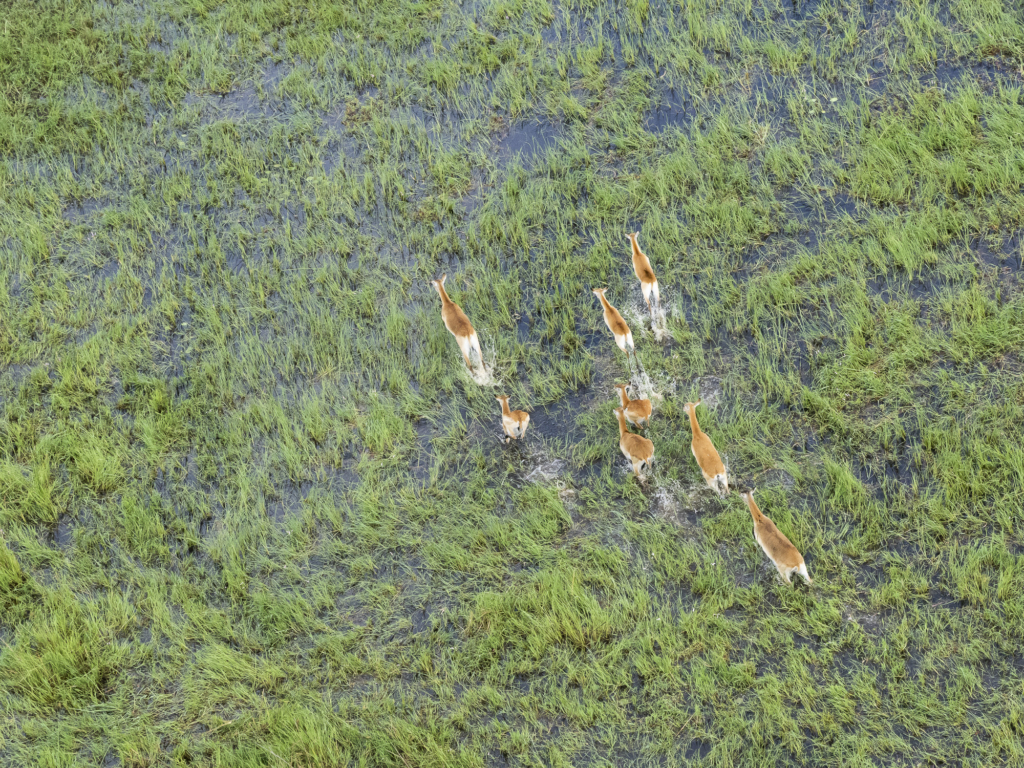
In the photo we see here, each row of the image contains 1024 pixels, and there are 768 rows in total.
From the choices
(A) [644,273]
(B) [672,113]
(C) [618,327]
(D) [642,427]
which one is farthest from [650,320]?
(B) [672,113]

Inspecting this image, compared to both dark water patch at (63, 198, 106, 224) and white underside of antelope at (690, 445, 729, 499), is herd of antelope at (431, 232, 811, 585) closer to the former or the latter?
white underside of antelope at (690, 445, 729, 499)

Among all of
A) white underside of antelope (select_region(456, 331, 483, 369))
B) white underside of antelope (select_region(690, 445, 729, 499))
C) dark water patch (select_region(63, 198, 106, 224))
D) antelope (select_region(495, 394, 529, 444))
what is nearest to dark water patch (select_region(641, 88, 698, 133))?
white underside of antelope (select_region(456, 331, 483, 369))

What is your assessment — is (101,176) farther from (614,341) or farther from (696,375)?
(696,375)

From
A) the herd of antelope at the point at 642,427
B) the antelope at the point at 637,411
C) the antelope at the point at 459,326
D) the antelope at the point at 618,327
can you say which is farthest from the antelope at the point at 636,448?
the antelope at the point at 459,326

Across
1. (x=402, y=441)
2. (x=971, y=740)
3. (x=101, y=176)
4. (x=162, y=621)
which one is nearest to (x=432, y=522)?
(x=402, y=441)

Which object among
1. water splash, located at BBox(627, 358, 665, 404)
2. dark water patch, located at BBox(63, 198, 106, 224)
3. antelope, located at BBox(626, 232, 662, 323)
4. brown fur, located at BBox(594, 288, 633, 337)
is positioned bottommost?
dark water patch, located at BBox(63, 198, 106, 224)

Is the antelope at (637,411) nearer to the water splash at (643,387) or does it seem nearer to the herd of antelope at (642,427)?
the herd of antelope at (642,427)

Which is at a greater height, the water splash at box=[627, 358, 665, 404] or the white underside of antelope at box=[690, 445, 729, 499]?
the white underside of antelope at box=[690, 445, 729, 499]
